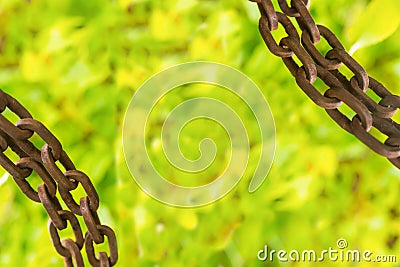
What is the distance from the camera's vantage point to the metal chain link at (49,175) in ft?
1.00

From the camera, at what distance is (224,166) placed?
0.61 metres

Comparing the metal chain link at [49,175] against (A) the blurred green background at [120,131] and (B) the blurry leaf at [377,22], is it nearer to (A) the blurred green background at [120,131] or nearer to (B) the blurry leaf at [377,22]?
(A) the blurred green background at [120,131]

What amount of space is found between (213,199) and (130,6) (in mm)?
256

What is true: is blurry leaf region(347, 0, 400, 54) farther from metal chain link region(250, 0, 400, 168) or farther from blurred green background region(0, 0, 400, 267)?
metal chain link region(250, 0, 400, 168)

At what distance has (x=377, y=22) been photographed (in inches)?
21.6

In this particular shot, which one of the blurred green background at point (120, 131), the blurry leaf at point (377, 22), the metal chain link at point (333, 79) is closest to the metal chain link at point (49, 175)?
the metal chain link at point (333, 79)

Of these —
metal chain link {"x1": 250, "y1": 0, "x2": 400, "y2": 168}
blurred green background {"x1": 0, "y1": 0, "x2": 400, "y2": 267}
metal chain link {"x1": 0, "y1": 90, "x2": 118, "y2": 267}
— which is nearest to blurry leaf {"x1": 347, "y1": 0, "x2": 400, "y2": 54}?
blurred green background {"x1": 0, "y1": 0, "x2": 400, "y2": 267}

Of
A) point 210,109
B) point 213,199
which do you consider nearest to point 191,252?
point 213,199

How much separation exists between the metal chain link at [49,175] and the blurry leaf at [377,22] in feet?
1.21

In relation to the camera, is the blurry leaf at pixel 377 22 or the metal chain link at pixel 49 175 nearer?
the metal chain link at pixel 49 175

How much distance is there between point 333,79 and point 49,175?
20 centimetres

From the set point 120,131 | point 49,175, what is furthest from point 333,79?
point 120,131

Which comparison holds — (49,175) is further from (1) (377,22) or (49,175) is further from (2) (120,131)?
(1) (377,22)

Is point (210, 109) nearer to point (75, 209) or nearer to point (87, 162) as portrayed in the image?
point (87, 162)
